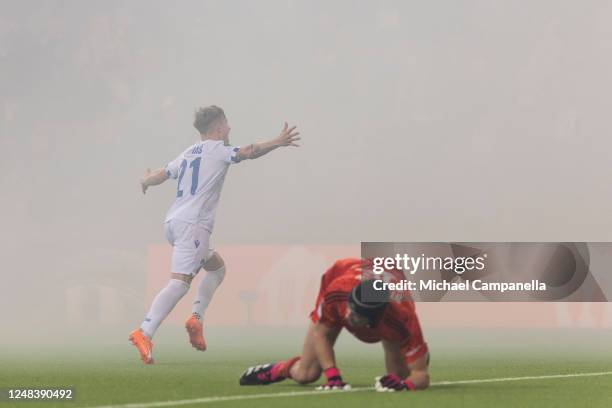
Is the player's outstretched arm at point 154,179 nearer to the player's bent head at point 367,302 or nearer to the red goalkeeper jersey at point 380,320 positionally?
the red goalkeeper jersey at point 380,320

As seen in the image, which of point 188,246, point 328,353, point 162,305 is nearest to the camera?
point 328,353

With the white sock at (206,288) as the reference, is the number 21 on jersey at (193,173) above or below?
above

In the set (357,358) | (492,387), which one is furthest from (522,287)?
(492,387)

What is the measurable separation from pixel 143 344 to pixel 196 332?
95cm

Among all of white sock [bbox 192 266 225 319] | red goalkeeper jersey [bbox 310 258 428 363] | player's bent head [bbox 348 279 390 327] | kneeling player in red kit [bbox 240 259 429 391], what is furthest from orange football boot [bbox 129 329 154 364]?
player's bent head [bbox 348 279 390 327]

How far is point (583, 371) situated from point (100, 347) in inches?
355

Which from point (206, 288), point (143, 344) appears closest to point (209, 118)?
point (206, 288)

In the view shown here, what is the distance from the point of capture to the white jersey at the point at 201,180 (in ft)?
49.0

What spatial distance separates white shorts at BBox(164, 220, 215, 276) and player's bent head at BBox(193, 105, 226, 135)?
1456 mm

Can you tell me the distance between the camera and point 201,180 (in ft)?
49.4

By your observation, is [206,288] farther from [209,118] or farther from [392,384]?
[392,384]

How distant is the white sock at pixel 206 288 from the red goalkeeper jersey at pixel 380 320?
5.76m

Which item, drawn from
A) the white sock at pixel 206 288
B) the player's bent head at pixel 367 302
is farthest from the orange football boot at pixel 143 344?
the player's bent head at pixel 367 302

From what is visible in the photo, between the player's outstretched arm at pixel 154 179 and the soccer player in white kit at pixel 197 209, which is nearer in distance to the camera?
the soccer player in white kit at pixel 197 209
